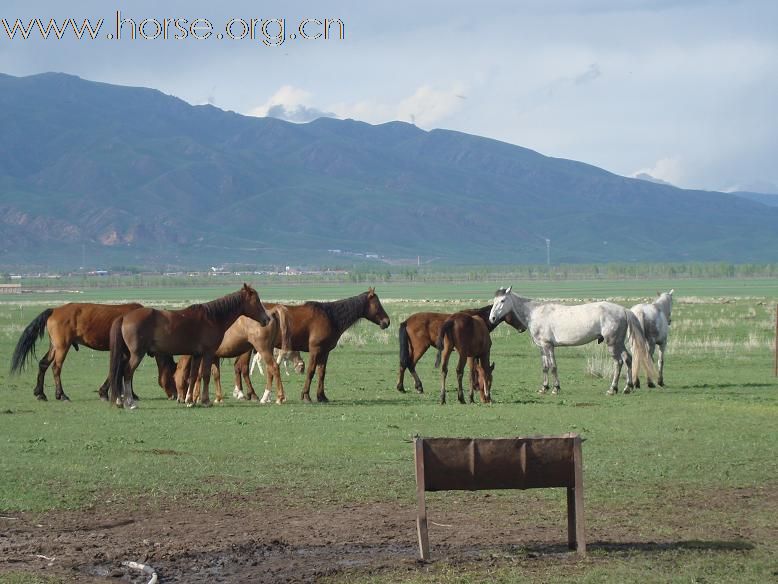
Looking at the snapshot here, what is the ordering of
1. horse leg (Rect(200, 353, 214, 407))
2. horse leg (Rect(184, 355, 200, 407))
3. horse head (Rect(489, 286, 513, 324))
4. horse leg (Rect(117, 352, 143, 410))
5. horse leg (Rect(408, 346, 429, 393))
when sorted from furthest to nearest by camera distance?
horse head (Rect(489, 286, 513, 324)), horse leg (Rect(408, 346, 429, 393)), horse leg (Rect(184, 355, 200, 407)), horse leg (Rect(200, 353, 214, 407)), horse leg (Rect(117, 352, 143, 410))

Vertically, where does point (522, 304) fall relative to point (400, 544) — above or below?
above

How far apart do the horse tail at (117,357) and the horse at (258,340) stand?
1376mm

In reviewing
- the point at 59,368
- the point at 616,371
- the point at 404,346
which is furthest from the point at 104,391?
the point at 616,371

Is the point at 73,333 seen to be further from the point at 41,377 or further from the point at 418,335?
the point at 418,335

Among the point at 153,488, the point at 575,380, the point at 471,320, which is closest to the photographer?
the point at 153,488

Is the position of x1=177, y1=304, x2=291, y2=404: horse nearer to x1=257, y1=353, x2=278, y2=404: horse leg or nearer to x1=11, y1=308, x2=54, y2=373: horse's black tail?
x1=257, y1=353, x2=278, y2=404: horse leg

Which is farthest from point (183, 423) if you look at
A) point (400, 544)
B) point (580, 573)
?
point (580, 573)

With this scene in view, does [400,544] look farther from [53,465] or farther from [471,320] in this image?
[471,320]

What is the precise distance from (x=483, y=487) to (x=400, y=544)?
119 cm

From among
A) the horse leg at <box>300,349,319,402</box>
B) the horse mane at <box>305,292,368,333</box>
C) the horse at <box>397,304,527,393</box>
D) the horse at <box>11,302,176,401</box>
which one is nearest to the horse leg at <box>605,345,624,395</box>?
the horse at <box>397,304,527,393</box>

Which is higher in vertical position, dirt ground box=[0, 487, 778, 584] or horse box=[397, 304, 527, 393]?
horse box=[397, 304, 527, 393]

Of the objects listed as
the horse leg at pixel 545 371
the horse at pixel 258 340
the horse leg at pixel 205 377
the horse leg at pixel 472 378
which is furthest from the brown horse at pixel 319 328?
the horse leg at pixel 545 371

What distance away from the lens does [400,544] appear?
10430mm

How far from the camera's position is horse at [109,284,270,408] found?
20.3 meters
